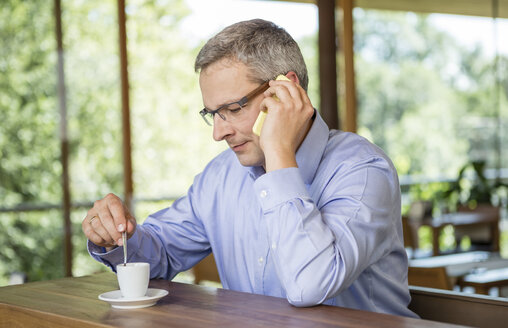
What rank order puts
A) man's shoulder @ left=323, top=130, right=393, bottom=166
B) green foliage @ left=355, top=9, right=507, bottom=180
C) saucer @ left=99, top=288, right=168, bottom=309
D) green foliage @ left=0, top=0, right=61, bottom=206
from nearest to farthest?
1. saucer @ left=99, top=288, right=168, bottom=309
2. man's shoulder @ left=323, top=130, right=393, bottom=166
3. green foliage @ left=0, top=0, right=61, bottom=206
4. green foliage @ left=355, top=9, right=507, bottom=180

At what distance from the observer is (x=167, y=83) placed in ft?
18.3

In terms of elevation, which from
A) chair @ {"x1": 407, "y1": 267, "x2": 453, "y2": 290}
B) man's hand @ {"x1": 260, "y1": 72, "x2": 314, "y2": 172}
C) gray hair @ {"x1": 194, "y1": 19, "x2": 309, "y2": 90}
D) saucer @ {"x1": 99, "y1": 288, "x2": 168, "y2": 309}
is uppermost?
gray hair @ {"x1": 194, "y1": 19, "x2": 309, "y2": 90}

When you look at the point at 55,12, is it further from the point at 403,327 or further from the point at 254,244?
the point at 403,327

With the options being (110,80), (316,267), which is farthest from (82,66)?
(316,267)

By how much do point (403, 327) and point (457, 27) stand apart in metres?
6.64

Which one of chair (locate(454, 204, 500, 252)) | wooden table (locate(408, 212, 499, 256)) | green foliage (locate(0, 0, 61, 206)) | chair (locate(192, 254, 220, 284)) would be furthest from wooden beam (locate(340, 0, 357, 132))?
chair (locate(192, 254, 220, 284))

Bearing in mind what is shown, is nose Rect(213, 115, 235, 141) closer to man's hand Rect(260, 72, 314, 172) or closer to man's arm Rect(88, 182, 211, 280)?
man's hand Rect(260, 72, 314, 172)

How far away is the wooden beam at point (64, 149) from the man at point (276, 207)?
3.40m

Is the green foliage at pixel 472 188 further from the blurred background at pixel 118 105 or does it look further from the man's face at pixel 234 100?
the man's face at pixel 234 100

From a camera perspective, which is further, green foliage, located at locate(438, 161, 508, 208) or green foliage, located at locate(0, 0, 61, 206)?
green foliage, located at locate(438, 161, 508, 208)

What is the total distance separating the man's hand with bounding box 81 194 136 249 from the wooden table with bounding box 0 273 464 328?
12 centimetres

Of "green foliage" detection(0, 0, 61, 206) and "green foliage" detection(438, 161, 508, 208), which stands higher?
"green foliage" detection(0, 0, 61, 206)

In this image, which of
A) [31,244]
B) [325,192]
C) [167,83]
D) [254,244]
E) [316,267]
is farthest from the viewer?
[167,83]

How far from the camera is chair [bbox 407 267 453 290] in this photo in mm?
2424
